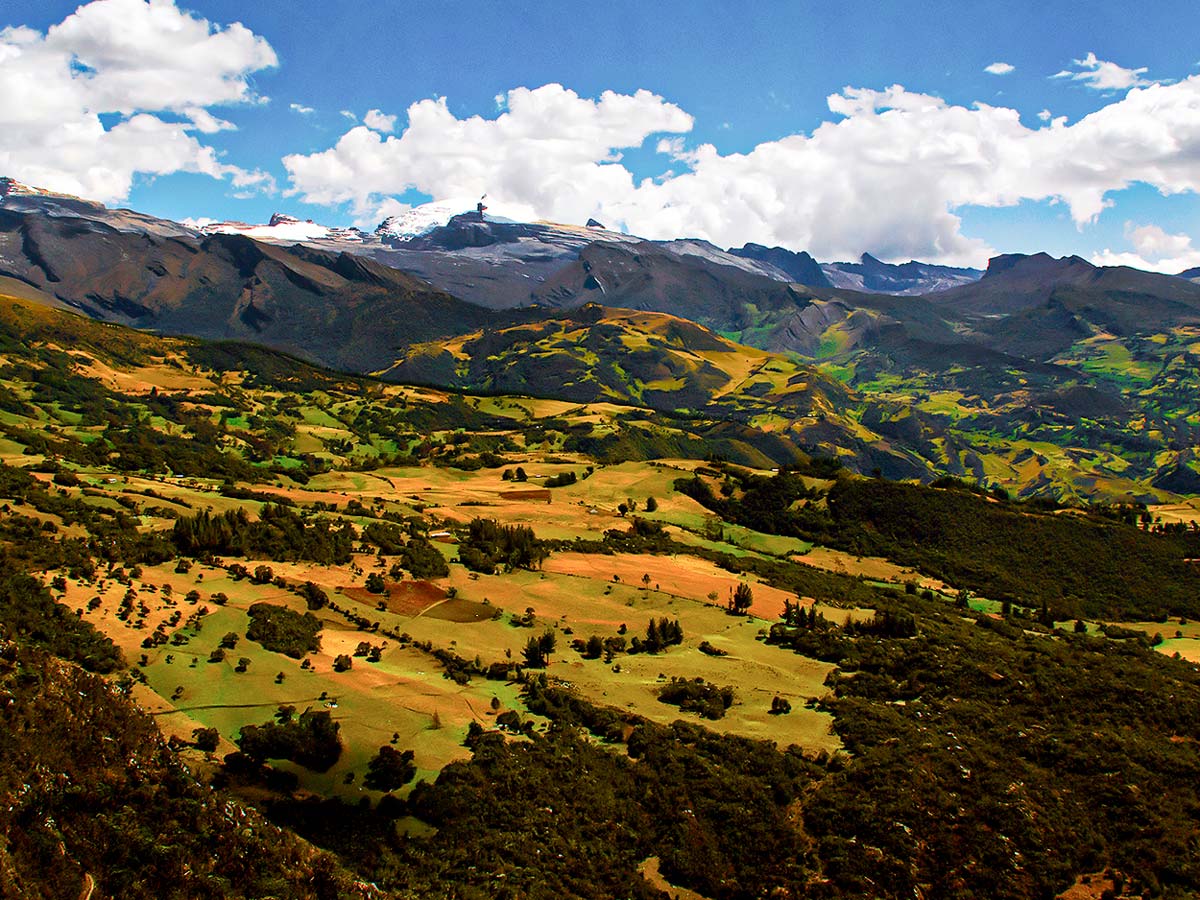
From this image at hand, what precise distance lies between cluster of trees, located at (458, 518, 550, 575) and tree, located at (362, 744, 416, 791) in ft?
189

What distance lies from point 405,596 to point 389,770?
4287 cm

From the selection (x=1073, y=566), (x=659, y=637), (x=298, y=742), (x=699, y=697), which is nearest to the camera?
(x=298, y=742)

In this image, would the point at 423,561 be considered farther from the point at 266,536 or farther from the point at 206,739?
the point at 206,739

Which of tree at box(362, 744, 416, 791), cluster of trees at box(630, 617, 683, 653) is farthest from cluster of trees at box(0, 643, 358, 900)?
cluster of trees at box(630, 617, 683, 653)

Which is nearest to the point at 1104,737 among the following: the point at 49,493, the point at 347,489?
the point at 49,493

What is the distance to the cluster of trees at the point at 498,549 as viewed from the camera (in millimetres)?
122000

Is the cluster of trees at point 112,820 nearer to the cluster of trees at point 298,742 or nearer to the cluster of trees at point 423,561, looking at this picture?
the cluster of trees at point 298,742

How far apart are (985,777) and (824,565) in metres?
116

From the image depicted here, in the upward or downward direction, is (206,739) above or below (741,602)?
below

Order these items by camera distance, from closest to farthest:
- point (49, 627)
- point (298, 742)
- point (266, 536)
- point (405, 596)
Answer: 1. point (298, 742)
2. point (49, 627)
3. point (405, 596)
4. point (266, 536)

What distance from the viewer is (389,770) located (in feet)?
196

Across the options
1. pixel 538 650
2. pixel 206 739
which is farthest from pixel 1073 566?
pixel 206 739

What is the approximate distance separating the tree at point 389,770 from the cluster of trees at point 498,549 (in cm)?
5761

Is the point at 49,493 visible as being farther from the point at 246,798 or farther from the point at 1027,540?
the point at 1027,540
